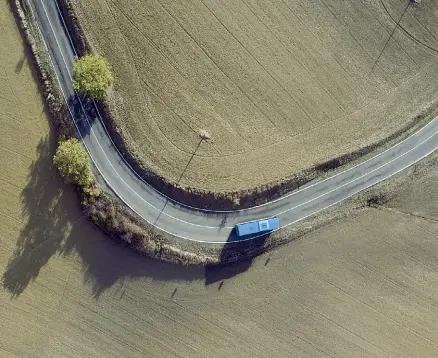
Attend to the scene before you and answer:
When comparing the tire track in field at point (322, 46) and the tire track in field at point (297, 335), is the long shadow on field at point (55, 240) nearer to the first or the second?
the tire track in field at point (297, 335)

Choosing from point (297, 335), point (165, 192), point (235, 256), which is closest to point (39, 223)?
point (165, 192)

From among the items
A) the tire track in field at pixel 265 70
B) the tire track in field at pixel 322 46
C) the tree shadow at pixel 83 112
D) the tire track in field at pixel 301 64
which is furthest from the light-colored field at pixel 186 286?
the tire track in field at pixel 265 70

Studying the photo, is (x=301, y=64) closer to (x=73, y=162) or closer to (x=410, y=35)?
(x=410, y=35)

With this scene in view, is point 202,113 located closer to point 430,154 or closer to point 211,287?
point 211,287

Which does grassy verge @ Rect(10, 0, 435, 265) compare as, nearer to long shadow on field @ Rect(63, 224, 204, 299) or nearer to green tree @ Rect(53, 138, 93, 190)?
long shadow on field @ Rect(63, 224, 204, 299)

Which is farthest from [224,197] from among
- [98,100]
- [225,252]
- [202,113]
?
[98,100]

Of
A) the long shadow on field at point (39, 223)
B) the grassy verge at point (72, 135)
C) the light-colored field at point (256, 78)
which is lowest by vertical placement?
the long shadow on field at point (39, 223)

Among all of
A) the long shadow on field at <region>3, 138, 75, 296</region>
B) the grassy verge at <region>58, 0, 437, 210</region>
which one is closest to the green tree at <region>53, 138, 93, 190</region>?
the long shadow on field at <region>3, 138, 75, 296</region>
